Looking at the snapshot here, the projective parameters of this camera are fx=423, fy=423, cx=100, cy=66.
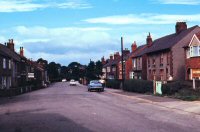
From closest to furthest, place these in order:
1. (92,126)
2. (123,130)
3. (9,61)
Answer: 1. (123,130)
2. (92,126)
3. (9,61)

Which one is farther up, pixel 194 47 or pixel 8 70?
pixel 194 47

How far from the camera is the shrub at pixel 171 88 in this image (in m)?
38.2

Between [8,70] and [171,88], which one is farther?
[8,70]

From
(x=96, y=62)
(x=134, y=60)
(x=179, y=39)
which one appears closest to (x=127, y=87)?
(x=179, y=39)

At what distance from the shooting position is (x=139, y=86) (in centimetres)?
4953

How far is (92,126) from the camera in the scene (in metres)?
16.3

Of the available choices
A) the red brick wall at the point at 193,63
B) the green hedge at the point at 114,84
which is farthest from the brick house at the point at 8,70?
the red brick wall at the point at 193,63

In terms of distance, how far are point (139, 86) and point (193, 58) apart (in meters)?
8.34

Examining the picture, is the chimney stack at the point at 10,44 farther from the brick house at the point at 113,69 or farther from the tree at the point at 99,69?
the tree at the point at 99,69

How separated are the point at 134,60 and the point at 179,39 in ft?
88.0

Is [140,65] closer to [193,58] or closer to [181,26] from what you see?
[181,26]

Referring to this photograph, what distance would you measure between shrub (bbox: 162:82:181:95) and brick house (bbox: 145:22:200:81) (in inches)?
590

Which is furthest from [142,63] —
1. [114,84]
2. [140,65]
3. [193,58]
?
[193,58]

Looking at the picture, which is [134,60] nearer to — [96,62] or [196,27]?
[196,27]
